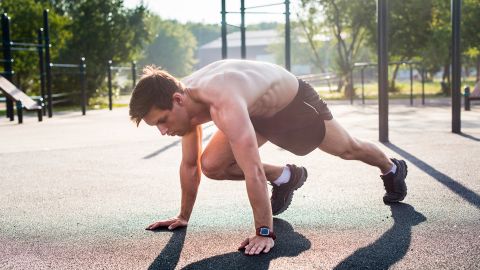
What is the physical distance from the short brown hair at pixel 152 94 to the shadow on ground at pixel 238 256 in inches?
23.7

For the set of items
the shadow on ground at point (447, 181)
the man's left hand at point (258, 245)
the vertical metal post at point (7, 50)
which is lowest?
the shadow on ground at point (447, 181)

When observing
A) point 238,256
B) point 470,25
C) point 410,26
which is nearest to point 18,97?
point 238,256

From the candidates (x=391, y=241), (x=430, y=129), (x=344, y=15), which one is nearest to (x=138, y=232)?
(x=391, y=241)

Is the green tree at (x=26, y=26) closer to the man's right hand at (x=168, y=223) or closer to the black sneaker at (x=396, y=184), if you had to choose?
the man's right hand at (x=168, y=223)

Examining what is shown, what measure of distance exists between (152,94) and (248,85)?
416 millimetres

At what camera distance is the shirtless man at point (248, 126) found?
7.79ft

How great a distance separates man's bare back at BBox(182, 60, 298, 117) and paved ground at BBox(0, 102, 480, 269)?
63cm

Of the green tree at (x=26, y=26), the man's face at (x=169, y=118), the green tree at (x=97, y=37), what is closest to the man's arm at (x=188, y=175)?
the man's face at (x=169, y=118)

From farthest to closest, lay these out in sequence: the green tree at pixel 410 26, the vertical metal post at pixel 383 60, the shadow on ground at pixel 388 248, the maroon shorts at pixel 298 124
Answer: the green tree at pixel 410 26 < the vertical metal post at pixel 383 60 < the maroon shorts at pixel 298 124 < the shadow on ground at pixel 388 248

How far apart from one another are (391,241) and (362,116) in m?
8.43

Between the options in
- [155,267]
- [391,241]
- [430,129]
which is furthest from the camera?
[430,129]

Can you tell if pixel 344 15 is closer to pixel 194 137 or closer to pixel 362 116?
pixel 362 116

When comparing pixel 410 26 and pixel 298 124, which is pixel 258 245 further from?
pixel 410 26

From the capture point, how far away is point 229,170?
3029mm
